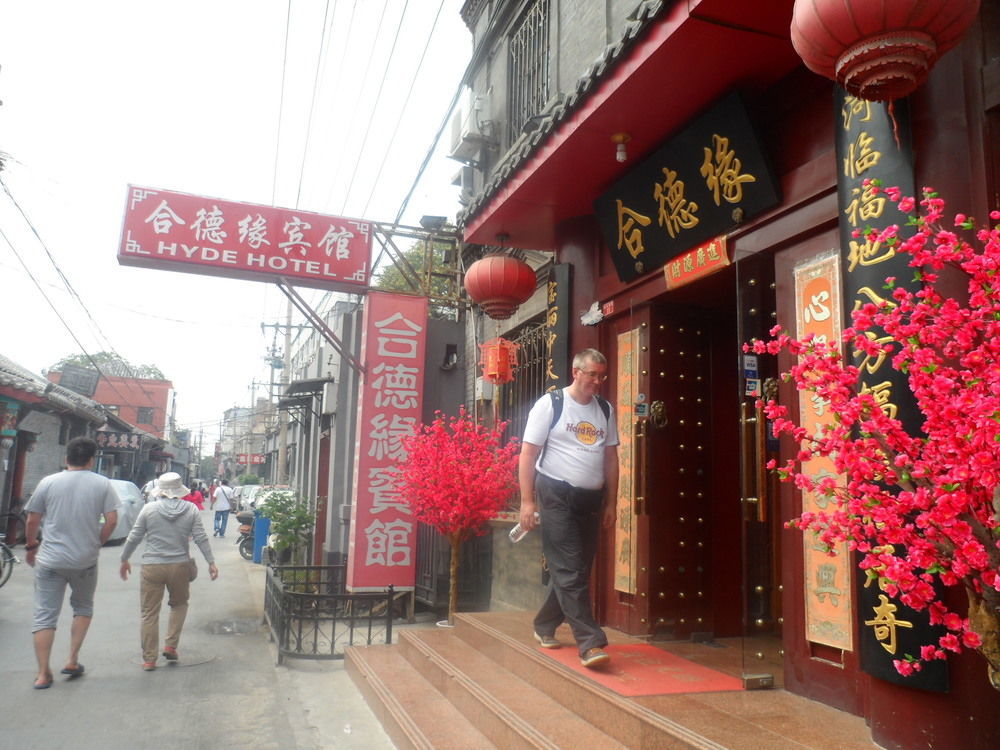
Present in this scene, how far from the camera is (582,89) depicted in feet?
15.1

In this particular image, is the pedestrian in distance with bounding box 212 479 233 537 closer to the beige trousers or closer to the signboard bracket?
the signboard bracket

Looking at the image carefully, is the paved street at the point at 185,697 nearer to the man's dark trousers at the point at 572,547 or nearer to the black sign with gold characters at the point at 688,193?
the man's dark trousers at the point at 572,547

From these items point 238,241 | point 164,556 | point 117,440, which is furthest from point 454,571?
point 117,440

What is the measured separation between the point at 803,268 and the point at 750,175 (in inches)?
28.1

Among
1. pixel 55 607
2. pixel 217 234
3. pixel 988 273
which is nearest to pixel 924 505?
pixel 988 273

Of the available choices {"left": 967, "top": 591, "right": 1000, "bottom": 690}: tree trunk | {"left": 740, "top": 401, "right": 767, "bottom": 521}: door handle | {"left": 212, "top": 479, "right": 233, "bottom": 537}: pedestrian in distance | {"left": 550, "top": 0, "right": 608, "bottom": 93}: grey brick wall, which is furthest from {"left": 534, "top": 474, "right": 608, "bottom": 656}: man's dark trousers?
{"left": 212, "top": 479, "right": 233, "bottom": 537}: pedestrian in distance

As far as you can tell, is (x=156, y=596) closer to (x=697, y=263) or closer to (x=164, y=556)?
(x=164, y=556)

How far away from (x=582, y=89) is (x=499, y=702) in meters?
3.68

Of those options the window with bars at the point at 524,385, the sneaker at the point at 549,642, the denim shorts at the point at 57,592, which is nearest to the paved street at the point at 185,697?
the denim shorts at the point at 57,592

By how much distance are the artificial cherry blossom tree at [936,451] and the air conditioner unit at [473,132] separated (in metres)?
8.75

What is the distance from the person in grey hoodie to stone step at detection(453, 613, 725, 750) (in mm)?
2788

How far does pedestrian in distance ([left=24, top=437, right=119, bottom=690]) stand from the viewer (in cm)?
545

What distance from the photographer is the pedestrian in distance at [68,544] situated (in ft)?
Result: 17.9

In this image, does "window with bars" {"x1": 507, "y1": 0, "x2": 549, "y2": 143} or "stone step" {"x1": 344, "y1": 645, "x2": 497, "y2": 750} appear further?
"window with bars" {"x1": 507, "y1": 0, "x2": 549, "y2": 143}
